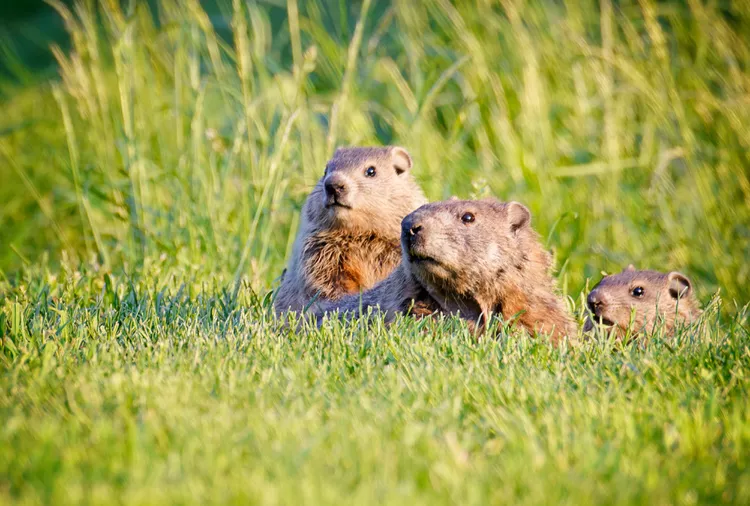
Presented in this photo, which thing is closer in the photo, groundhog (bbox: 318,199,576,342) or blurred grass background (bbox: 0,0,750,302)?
groundhog (bbox: 318,199,576,342)

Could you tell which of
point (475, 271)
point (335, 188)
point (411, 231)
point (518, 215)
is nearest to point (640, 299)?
point (518, 215)

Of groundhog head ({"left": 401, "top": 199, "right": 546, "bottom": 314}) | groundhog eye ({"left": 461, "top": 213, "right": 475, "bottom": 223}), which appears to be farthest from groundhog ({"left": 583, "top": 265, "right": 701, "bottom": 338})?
groundhog eye ({"left": 461, "top": 213, "right": 475, "bottom": 223})

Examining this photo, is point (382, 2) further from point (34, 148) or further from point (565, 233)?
point (565, 233)

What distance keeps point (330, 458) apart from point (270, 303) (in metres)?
2.18

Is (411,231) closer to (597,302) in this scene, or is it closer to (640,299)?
(597,302)

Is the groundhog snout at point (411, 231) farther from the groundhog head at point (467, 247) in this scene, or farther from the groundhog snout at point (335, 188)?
the groundhog snout at point (335, 188)

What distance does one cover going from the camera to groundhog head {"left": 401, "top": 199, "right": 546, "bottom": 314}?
407cm

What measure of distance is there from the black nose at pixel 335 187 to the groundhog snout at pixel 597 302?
1.51 metres

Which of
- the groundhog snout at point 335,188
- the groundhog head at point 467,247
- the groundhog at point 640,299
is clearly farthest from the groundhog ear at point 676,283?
the groundhog snout at point 335,188

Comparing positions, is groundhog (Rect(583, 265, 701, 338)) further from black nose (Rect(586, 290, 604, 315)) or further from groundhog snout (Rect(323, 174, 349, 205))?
groundhog snout (Rect(323, 174, 349, 205))

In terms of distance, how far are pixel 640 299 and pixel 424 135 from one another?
290cm

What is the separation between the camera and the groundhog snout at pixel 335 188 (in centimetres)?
510

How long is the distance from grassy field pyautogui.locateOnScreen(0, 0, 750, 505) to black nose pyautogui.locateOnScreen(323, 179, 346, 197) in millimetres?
499

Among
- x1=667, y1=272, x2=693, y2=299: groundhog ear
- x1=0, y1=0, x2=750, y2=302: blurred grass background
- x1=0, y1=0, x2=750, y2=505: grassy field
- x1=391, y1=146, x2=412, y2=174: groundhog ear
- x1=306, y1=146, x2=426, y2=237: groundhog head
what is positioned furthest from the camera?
x1=0, y1=0, x2=750, y2=302: blurred grass background
